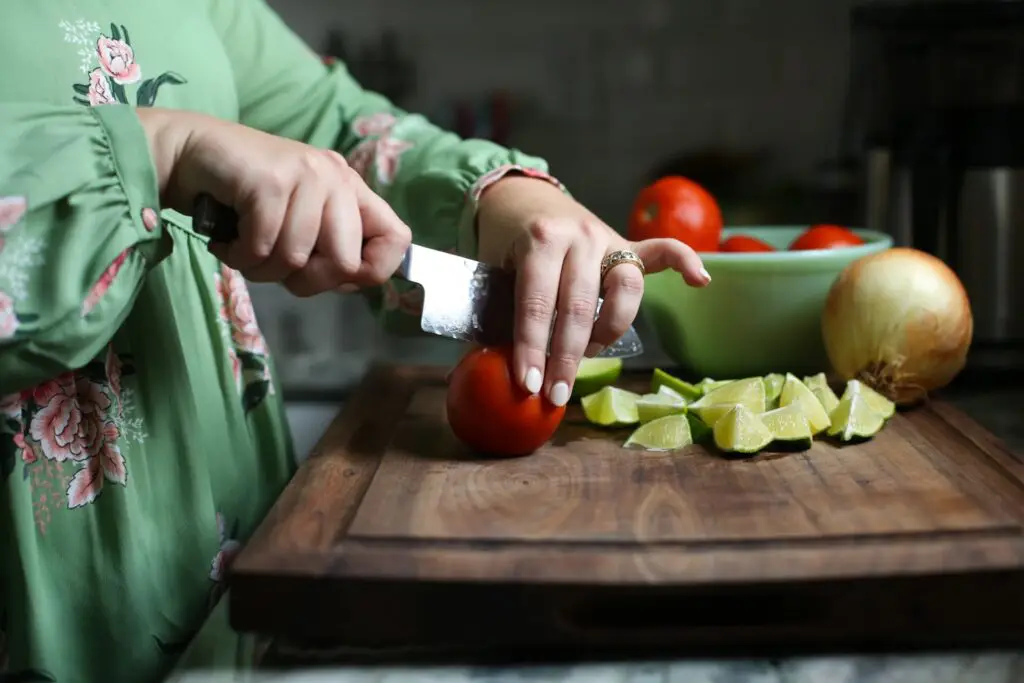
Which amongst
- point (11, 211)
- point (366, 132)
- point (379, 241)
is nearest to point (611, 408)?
point (379, 241)

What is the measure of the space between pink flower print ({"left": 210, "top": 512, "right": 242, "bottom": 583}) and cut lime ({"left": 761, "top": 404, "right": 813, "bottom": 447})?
41cm

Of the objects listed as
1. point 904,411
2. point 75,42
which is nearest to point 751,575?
point 904,411

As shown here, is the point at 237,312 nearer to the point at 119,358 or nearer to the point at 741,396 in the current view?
the point at 119,358

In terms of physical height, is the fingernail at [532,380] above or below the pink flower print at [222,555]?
above

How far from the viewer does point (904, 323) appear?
825 millimetres

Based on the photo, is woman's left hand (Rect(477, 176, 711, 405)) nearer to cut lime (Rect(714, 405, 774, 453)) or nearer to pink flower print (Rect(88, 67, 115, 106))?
cut lime (Rect(714, 405, 774, 453))

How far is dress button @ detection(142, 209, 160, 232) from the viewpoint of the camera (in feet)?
1.80

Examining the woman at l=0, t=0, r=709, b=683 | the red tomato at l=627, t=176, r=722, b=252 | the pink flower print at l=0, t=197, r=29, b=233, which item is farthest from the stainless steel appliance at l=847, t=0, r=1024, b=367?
the pink flower print at l=0, t=197, r=29, b=233

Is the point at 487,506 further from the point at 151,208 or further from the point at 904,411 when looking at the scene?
the point at 904,411

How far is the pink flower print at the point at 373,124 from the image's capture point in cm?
91

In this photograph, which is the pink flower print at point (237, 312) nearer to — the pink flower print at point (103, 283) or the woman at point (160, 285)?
the woman at point (160, 285)

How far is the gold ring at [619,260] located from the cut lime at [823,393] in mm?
198

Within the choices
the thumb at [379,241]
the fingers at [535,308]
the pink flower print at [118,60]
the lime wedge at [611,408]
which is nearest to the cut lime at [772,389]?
the lime wedge at [611,408]

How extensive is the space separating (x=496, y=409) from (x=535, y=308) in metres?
0.08
